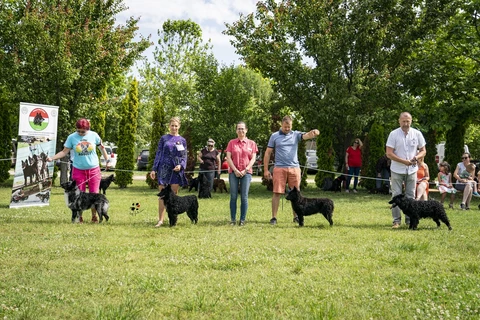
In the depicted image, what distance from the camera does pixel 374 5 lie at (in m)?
17.0

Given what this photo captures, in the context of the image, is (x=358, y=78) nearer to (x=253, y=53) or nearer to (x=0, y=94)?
(x=253, y=53)

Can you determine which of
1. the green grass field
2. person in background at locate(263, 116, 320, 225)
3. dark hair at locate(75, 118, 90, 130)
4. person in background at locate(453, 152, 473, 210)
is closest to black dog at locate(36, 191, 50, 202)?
the green grass field

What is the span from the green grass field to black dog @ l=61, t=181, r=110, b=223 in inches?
13.9

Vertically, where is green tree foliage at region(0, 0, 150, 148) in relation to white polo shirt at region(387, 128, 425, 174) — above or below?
above

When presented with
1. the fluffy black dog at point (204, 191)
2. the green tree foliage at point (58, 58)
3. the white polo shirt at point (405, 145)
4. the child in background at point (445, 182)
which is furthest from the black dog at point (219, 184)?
the white polo shirt at point (405, 145)

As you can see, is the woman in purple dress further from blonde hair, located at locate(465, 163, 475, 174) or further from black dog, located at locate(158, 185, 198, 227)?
blonde hair, located at locate(465, 163, 475, 174)

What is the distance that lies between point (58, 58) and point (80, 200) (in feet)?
30.4

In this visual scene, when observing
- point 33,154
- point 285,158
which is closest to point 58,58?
point 33,154

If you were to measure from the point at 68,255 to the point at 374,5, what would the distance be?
1509 cm

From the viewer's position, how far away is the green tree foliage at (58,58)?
15.9m

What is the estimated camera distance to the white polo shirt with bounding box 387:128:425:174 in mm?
8148

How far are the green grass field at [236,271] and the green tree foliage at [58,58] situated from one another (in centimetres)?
915

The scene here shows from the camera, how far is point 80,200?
27.2 feet

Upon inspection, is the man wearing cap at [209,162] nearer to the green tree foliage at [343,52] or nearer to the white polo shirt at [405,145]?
the green tree foliage at [343,52]
